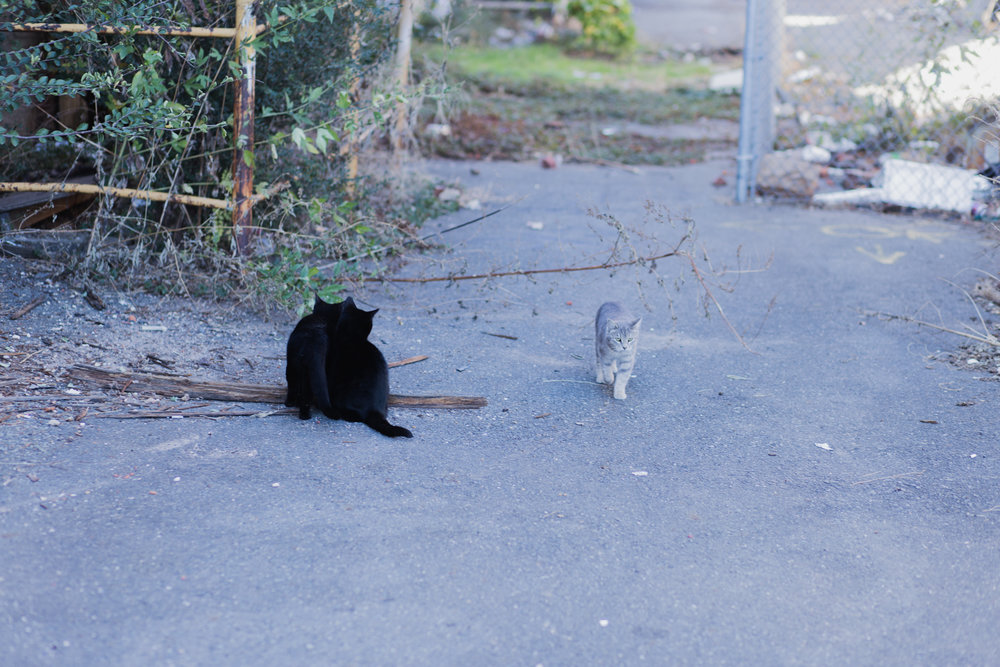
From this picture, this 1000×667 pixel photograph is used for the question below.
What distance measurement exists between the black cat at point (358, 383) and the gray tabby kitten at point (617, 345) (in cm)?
103

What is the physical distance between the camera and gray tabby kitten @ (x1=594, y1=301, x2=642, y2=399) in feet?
13.3

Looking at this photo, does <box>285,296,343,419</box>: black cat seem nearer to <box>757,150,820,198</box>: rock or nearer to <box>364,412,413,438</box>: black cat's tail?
<box>364,412,413,438</box>: black cat's tail

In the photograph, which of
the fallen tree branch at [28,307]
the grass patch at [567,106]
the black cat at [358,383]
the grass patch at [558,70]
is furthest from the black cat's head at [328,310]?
the grass patch at [558,70]

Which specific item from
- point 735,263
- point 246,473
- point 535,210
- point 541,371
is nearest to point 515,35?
point 535,210

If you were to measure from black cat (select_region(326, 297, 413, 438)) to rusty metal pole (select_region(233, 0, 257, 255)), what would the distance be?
1.42 metres

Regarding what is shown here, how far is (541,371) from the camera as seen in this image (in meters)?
4.50

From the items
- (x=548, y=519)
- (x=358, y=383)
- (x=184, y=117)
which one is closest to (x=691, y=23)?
(x=184, y=117)

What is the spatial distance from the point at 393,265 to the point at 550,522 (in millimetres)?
3143

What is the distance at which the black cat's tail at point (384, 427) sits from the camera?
3.63 meters

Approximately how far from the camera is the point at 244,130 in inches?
188

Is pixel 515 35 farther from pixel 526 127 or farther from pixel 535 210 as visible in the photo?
pixel 535 210

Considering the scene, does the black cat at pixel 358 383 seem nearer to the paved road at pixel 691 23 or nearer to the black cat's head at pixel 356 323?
the black cat's head at pixel 356 323

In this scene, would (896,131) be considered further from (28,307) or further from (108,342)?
(28,307)

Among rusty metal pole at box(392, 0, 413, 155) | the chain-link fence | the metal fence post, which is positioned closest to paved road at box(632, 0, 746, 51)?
the chain-link fence
